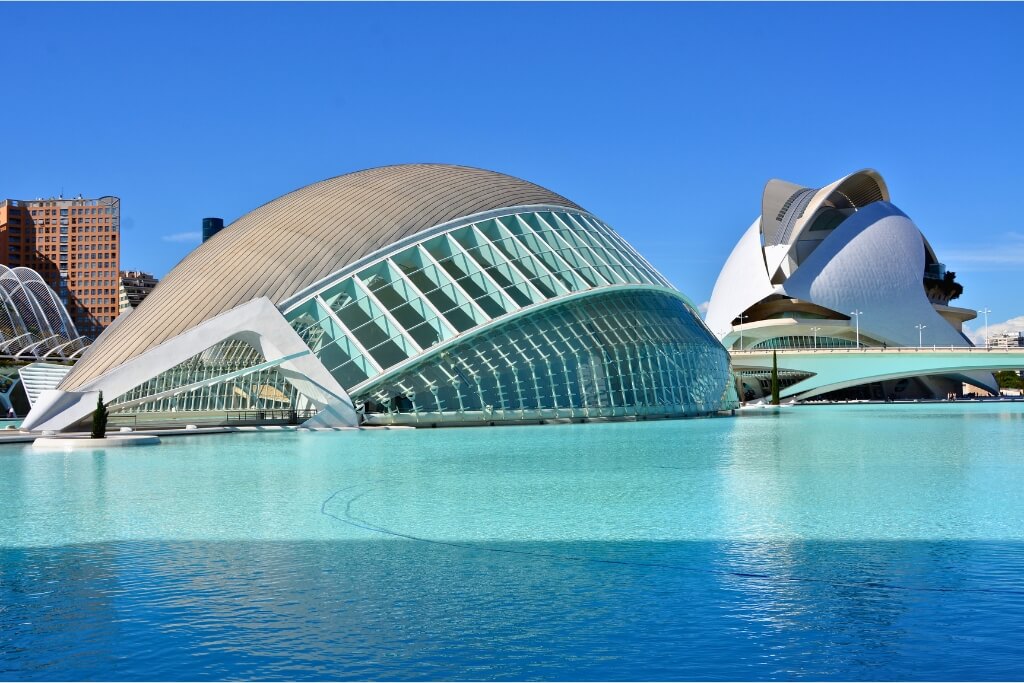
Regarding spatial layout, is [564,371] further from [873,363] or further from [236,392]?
[873,363]

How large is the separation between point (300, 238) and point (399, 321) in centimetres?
559

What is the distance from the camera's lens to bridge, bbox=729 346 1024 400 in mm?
76375

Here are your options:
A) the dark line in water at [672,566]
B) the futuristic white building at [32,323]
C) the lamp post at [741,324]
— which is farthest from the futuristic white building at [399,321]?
the lamp post at [741,324]

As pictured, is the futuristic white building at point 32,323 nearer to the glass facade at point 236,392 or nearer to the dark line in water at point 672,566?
the glass facade at point 236,392

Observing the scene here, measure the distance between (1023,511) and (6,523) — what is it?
11.8 meters

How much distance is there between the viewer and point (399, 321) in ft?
110

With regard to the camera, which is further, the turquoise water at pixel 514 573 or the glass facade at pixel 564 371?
the glass facade at pixel 564 371

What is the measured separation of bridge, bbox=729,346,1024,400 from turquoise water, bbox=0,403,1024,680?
203 feet

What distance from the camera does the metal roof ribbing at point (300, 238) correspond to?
33.4 m

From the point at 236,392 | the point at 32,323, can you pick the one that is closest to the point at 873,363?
the point at 236,392

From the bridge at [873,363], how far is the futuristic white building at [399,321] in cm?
3814

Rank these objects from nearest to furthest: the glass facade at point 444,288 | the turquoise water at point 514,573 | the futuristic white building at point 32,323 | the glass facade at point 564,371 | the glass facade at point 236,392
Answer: the turquoise water at point 514,573 → the glass facade at point 444,288 → the glass facade at point 564,371 → the glass facade at point 236,392 → the futuristic white building at point 32,323

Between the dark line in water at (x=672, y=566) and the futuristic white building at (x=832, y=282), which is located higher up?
the futuristic white building at (x=832, y=282)

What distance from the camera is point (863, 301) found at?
8925cm
